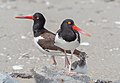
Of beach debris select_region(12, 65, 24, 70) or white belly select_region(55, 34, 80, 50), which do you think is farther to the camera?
beach debris select_region(12, 65, 24, 70)

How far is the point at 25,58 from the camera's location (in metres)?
7.78

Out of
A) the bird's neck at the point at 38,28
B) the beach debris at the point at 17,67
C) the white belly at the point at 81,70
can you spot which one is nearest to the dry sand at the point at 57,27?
the beach debris at the point at 17,67

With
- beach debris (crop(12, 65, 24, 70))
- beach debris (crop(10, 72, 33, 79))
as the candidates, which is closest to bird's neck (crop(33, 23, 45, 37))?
beach debris (crop(10, 72, 33, 79))

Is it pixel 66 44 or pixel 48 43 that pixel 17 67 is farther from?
pixel 66 44

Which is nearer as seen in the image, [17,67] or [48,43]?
[48,43]

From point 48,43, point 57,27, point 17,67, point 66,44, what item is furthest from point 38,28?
point 57,27

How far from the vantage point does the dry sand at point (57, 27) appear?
7.45m

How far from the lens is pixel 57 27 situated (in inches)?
389

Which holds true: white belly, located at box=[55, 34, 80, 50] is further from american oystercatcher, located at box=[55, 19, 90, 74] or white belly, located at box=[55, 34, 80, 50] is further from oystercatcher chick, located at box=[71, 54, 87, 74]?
oystercatcher chick, located at box=[71, 54, 87, 74]

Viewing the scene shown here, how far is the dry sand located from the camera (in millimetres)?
7445

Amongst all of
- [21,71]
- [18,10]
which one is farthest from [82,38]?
[18,10]

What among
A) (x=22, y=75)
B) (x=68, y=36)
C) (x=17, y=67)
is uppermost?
(x=68, y=36)

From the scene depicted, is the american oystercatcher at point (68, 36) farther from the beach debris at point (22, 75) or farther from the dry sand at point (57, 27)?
the beach debris at point (22, 75)

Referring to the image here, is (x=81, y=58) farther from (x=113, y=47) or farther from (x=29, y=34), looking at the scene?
(x=29, y=34)
